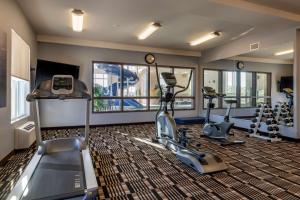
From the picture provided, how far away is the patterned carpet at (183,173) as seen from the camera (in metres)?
2.49

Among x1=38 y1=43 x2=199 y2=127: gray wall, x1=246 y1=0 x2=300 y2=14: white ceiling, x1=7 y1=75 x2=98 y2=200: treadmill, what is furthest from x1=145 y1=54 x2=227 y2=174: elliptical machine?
x1=38 y1=43 x2=199 y2=127: gray wall

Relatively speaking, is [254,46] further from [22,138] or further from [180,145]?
[22,138]

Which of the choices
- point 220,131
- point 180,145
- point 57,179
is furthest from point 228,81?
point 57,179

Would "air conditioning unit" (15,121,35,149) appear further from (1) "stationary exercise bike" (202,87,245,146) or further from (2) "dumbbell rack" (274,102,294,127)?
(2) "dumbbell rack" (274,102,294,127)

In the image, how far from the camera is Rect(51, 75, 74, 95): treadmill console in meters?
3.23

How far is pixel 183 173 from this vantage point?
3088 mm

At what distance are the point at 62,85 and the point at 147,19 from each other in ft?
8.77

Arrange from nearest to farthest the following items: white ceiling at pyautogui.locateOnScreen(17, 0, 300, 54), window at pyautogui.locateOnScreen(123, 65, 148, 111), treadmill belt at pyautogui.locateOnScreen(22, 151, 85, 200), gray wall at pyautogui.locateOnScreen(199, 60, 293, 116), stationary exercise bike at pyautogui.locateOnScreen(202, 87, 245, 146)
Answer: treadmill belt at pyautogui.locateOnScreen(22, 151, 85, 200) < white ceiling at pyautogui.locateOnScreen(17, 0, 300, 54) < stationary exercise bike at pyautogui.locateOnScreen(202, 87, 245, 146) < window at pyautogui.locateOnScreen(123, 65, 148, 111) < gray wall at pyautogui.locateOnScreen(199, 60, 293, 116)

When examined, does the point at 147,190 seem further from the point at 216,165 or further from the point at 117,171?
the point at 216,165

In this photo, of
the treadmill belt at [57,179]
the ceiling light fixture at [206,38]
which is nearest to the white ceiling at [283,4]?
the ceiling light fixture at [206,38]

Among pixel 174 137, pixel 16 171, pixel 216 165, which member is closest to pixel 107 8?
pixel 174 137

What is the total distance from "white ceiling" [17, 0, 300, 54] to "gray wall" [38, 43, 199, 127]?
53 centimetres

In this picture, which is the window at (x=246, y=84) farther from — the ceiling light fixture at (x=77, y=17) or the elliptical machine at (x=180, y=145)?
the ceiling light fixture at (x=77, y=17)

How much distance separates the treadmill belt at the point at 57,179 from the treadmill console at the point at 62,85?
1.04 meters
